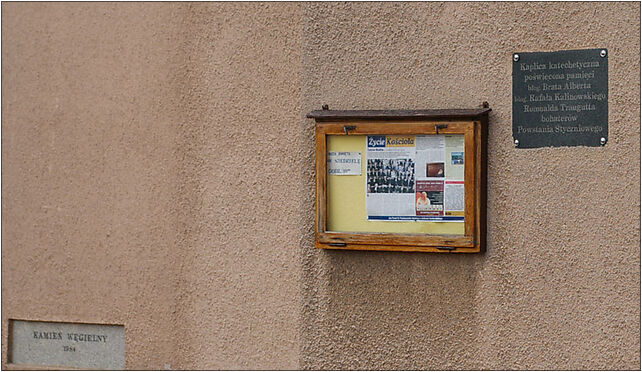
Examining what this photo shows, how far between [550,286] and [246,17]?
1.90m

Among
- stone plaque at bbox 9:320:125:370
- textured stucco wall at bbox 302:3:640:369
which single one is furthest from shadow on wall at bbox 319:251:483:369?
stone plaque at bbox 9:320:125:370

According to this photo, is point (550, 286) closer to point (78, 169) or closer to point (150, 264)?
point (150, 264)

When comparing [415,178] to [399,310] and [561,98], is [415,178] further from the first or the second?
[561,98]

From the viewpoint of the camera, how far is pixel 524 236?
14.1 ft

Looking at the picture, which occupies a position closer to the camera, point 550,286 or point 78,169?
point 550,286

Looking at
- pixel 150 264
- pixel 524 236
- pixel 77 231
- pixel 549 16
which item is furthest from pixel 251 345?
pixel 549 16

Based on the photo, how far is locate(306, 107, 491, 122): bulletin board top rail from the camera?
4266 mm

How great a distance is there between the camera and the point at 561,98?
4.24 meters

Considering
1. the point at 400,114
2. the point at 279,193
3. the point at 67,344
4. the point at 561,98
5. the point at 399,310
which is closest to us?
the point at 561,98

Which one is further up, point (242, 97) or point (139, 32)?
point (139, 32)

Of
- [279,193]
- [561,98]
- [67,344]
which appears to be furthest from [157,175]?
[561,98]

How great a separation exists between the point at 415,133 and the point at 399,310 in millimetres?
815

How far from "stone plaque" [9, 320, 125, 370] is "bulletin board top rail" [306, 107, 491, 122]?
1535mm

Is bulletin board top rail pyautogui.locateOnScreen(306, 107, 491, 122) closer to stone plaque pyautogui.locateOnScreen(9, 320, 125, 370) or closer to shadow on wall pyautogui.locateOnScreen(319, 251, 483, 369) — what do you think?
shadow on wall pyautogui.locateOnScreen(319, 251, 483, 369)
